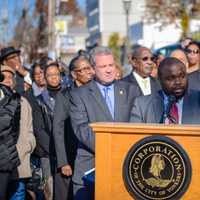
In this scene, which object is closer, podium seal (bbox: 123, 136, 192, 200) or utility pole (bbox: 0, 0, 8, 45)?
podium seal (bbox: 123, 136, 192, 200)

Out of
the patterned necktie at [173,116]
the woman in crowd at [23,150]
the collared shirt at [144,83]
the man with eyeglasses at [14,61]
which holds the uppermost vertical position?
the man with eyeglasses at [14,61]

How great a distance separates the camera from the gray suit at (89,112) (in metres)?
6.22

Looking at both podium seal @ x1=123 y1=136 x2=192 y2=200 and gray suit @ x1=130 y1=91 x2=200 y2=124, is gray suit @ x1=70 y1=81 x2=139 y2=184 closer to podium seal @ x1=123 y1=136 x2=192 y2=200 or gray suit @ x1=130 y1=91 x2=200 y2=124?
gray suit @ x1=130 y1=91 x2=200 y2=124

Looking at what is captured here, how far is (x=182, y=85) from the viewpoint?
5.61 m

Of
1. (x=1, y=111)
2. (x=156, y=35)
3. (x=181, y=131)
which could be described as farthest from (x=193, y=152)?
(x=156, y=35)

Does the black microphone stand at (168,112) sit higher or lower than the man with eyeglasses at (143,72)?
lower

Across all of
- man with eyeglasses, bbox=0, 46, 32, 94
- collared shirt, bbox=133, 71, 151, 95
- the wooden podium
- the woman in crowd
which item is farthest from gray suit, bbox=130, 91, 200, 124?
man with eyeglasses, bbox=0, 46, 32, 94

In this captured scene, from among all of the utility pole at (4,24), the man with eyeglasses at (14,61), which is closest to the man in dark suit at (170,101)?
the man with eyeglasses at (14,61)

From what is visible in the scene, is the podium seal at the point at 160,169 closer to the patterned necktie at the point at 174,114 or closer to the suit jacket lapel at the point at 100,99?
the patterned necktie at the point at 174,114

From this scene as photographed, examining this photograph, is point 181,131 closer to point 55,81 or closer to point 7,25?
point 55,81

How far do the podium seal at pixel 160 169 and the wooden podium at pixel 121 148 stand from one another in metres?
0.04

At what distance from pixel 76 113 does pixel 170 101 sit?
41.6 inches

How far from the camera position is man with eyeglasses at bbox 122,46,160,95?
8506mm

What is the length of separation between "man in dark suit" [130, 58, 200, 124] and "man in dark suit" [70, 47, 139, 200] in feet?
1.75
